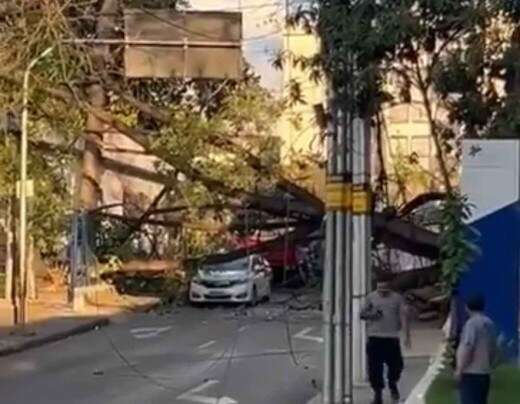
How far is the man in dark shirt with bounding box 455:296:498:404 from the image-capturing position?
566 inches

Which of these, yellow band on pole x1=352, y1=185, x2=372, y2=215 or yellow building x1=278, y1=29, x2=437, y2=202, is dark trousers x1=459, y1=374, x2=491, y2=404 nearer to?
yellow band on pole x1=352, y1=185, x2=372, y2=215

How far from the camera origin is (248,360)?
26.9 m

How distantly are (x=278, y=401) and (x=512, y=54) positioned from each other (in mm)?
6705

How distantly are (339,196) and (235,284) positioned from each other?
2325 centimetres

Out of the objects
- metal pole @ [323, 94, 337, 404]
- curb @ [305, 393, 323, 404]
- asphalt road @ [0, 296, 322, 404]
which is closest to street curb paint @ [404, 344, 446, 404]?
metal pole @ [323, 94, 337, 404]

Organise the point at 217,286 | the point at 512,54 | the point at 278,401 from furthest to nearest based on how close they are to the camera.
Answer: the point at 217,286 < the point at 278,401 < the point at 512,54

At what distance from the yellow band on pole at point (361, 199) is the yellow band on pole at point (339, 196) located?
2.27 feet

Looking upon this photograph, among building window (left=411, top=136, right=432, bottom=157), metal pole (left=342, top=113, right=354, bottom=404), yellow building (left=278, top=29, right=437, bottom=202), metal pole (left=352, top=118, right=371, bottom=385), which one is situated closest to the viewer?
metal pole (left=342, top=113, right=354, bottom=404)

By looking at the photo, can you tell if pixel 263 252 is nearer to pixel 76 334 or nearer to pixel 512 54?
pixel 76 334

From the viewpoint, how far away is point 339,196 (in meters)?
18.2

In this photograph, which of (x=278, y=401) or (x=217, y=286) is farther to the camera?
(x=217, y=286)

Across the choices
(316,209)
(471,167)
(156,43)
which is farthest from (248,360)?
(471,167)

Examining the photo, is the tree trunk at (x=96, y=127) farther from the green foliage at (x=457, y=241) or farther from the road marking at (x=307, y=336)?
the green foliage at (x=457, y=241)

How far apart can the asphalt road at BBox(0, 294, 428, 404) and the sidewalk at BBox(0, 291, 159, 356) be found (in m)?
0.44
